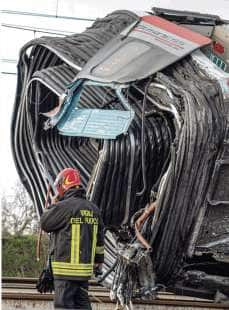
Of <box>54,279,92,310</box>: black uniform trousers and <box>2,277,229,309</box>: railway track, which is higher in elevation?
<box>54,279,92,310</box>: black uniform trousers

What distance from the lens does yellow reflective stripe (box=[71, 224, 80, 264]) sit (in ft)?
22.0

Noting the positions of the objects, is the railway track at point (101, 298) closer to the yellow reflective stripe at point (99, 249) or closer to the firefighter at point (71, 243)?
the yellow reflective stripe at point (99, 249)

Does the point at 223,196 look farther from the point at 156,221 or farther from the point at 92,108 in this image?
the point at 92,108

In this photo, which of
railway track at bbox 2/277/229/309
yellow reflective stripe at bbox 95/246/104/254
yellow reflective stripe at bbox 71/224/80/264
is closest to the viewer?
yellow reflective stripe at bbox 71/224/80/264

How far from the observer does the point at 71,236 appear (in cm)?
672

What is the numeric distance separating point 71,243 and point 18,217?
20215mm

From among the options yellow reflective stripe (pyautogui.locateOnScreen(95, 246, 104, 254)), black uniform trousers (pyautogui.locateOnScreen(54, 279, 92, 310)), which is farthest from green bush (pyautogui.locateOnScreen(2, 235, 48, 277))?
black uniform trousers (pyautogui.locateOnScreen(54, 279, 92, 310))

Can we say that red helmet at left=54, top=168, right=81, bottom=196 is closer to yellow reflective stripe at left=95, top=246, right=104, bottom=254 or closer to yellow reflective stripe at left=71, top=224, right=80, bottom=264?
yellow reflective stripe at left=71, top=224, right=80, bottom=264

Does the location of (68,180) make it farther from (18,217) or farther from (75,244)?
(18,217)

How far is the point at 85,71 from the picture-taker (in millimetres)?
7488

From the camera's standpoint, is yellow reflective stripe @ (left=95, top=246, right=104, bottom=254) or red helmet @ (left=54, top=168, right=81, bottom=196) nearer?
red helmet @ (left=54, top=168, right=81, bottom=196)

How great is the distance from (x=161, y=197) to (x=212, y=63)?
1.43 m

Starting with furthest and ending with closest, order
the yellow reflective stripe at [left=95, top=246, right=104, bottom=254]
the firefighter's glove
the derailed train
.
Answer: the firefighter's glove
the yellow reflective stripe at [left=95, top=246, right=104, bottom=254]
the derailed train

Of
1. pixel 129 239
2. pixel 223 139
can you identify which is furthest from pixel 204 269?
pixel 223 139
